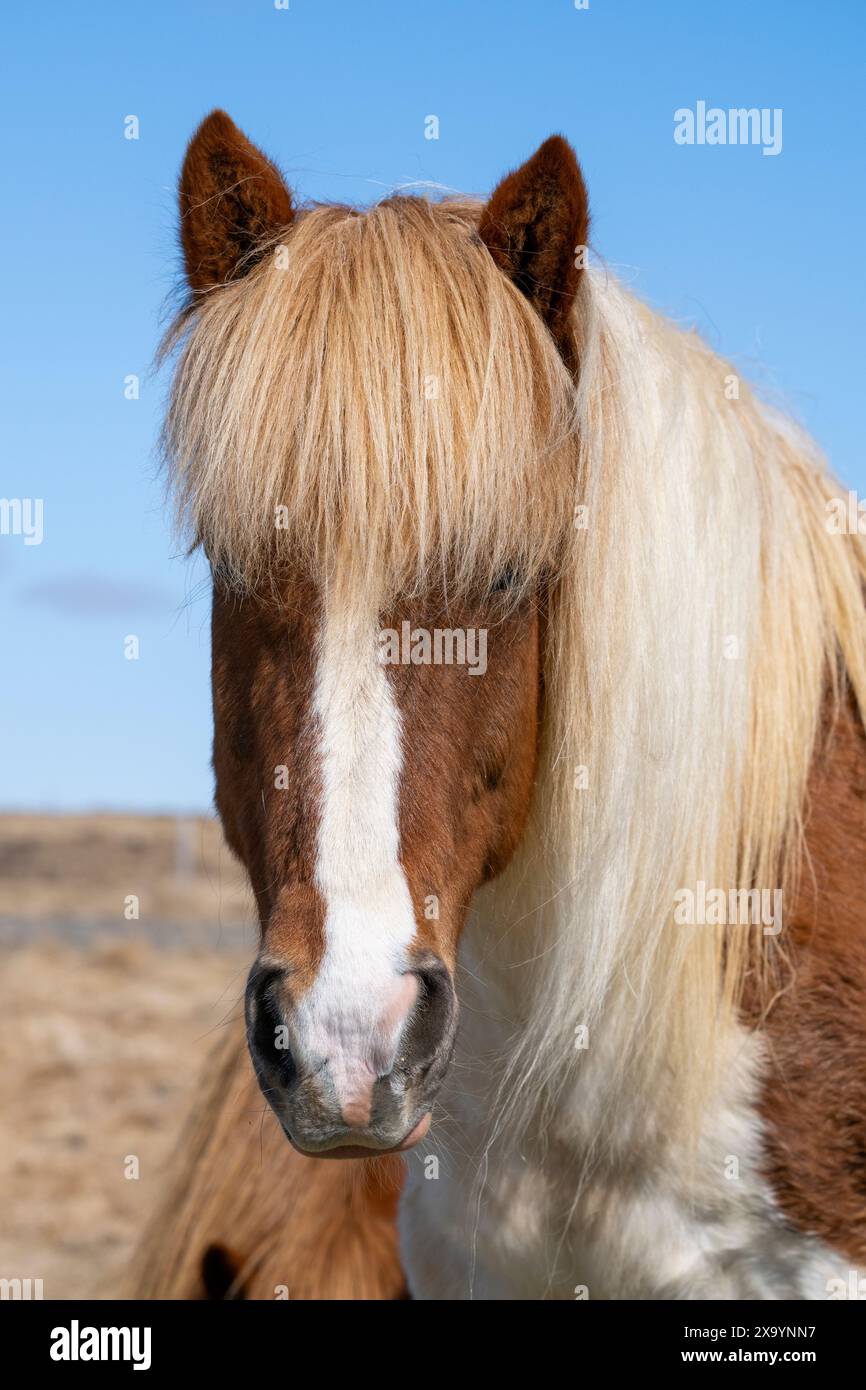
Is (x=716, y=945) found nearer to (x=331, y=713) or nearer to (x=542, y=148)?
(x=331, y=713)

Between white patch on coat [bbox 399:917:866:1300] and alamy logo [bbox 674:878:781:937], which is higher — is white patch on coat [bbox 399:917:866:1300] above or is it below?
below

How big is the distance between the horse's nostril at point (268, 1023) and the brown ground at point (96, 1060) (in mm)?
609

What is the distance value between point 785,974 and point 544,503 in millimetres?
1101

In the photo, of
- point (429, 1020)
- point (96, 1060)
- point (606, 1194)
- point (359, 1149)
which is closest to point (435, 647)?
point (429, 1020)

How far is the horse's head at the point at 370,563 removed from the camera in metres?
2.10

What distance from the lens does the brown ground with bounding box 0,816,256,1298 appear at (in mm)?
6375

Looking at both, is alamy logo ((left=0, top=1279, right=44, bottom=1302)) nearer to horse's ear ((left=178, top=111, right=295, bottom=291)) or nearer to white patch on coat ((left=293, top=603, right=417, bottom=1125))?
white patch on coat ((left=293, top=603, right=417, bottom=1125))

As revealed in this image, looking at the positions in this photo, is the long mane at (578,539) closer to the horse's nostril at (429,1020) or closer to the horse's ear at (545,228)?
the horse's ear at (545,228)

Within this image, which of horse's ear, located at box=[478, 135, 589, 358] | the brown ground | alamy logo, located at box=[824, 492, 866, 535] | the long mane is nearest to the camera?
the long mane

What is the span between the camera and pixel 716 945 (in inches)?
106
